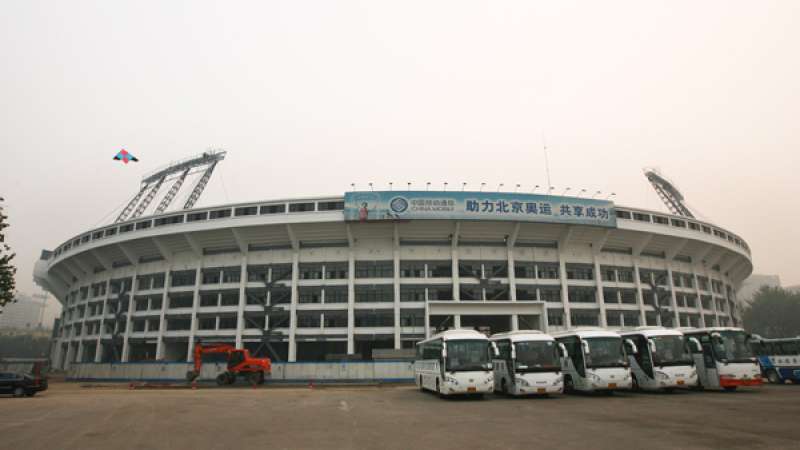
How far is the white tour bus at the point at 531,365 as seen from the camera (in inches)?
775

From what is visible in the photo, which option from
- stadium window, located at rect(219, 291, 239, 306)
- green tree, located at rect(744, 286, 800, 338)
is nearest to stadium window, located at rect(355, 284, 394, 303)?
stadium window, located at rect(219, 291, 239, 306)

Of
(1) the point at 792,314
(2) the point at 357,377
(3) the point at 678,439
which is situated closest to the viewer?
(3) the point at 678,439

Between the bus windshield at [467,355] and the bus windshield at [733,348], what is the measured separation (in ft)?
37.5

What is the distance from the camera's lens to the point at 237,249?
148ft

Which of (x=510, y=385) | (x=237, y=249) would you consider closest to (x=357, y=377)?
(x=510, y=385)

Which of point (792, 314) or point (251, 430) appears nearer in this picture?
point (251, 430)

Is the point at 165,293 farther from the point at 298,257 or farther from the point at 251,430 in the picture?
the point at 251,430

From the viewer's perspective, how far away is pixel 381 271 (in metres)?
42.5

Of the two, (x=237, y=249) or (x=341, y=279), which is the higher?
(x=237, y=249)

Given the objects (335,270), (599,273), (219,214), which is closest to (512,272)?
(599,273)

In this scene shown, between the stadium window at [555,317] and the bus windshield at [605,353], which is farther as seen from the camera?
the stadium window at [555,317]

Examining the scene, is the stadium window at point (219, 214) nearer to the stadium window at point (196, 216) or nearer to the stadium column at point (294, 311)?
the stadium window at point (196, 216)

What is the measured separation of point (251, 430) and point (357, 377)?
76.1 feet

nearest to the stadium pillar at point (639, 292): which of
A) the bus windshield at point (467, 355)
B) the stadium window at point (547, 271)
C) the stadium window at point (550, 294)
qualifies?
the stadium window at point (550, 294)
